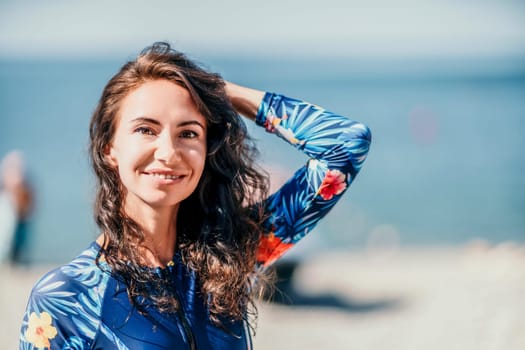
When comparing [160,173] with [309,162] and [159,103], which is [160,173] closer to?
[159,103]

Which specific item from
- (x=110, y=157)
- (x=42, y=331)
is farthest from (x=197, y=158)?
(x=42, y=331)

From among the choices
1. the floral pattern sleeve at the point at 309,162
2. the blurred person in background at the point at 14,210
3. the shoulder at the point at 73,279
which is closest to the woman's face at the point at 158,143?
the shoulder at the point at 73,279

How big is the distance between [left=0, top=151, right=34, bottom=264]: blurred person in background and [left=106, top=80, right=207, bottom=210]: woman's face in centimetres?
772

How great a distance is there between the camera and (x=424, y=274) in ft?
31.0

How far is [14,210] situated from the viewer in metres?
9.61

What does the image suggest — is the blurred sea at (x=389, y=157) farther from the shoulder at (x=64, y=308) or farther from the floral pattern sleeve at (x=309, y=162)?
the shoulder at (x=64, y=308)

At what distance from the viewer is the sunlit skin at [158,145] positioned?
2.14m

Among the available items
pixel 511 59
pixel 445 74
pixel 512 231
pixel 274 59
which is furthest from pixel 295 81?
pixel 512 231

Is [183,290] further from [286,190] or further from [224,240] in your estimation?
[286,190]

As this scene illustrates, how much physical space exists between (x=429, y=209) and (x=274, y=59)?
8967cm

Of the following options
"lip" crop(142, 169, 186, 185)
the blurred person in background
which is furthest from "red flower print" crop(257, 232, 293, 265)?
the blurred person in background

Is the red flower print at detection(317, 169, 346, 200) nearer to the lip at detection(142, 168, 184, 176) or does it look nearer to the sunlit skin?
the sunlit skin

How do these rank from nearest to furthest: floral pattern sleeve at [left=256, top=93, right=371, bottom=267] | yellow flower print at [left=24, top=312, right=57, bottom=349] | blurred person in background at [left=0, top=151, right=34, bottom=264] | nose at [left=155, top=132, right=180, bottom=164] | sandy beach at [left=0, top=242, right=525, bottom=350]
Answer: yellow flower print at [left=24, top=312, right=57, bottom=349]
nose at [left=155, top=132, right=180, bottom=164]
floral pattern sleeve at [left=256, top=93, right=371, bottom=267]
sandy beach at [left=0, top=242, right=525, bottom=350]
blurred person in background at [left=0, top=151, right=34, bottom=264]

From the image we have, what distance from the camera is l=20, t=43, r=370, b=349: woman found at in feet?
6.80
